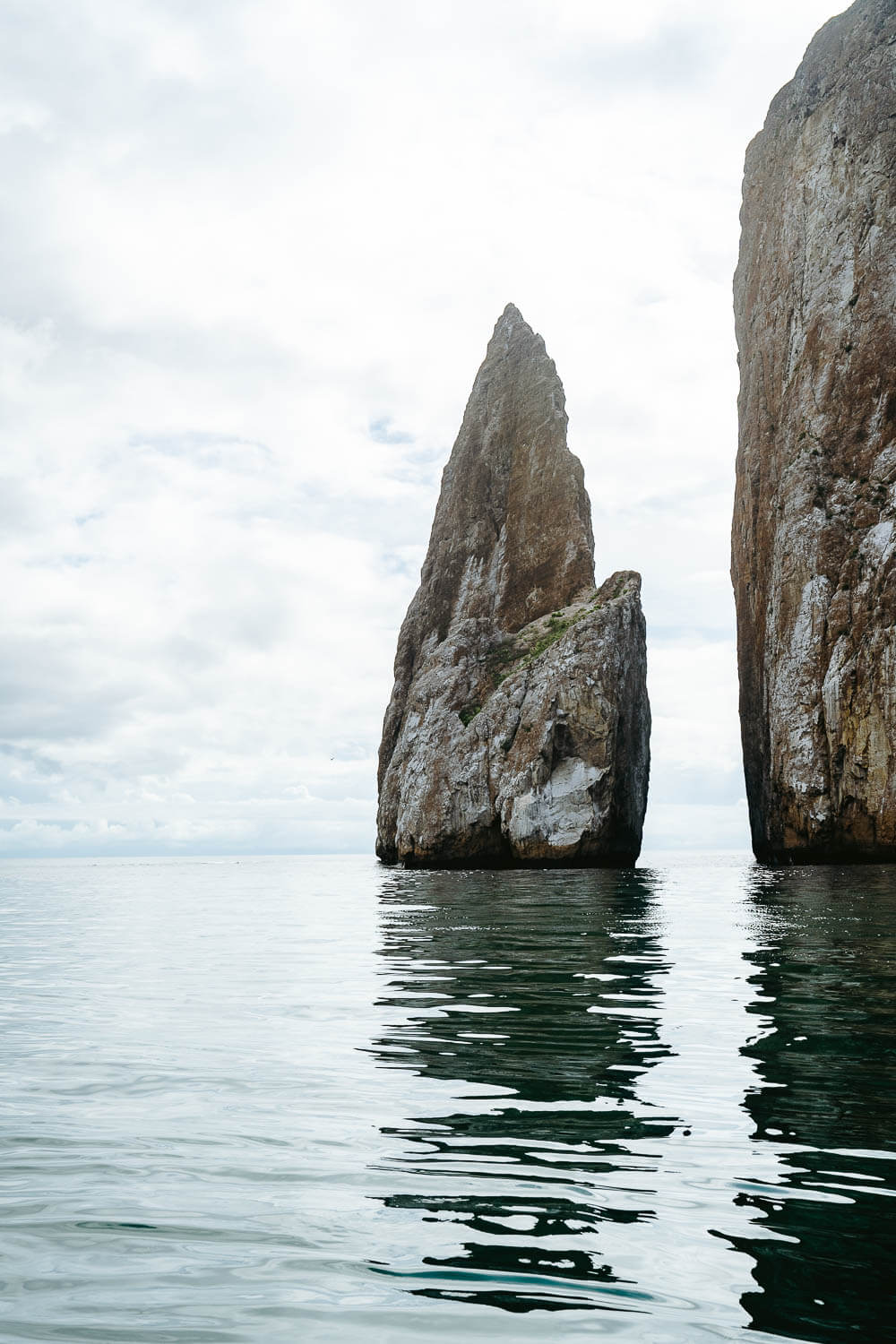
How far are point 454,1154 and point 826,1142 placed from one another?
2041 millimetres

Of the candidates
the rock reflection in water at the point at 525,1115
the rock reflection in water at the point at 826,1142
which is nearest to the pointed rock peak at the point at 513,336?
the rock reflection in water at the point at 525,1115

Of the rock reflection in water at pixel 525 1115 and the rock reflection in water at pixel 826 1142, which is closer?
the rock reflection in water at pixel 826 1142

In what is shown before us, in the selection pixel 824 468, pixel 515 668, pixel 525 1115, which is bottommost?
pixel 525 1115

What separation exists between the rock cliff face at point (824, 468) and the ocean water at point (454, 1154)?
32.1m

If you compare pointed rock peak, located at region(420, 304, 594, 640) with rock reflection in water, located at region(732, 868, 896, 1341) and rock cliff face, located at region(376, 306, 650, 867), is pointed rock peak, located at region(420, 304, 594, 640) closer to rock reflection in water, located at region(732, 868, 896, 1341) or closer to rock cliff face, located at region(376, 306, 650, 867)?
rock cliff face, located at region(376, 306, 650, 867)

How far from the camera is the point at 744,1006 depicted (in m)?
10.4

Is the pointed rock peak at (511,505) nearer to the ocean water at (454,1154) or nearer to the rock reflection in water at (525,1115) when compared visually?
the rock reflection in water at (525,1115)

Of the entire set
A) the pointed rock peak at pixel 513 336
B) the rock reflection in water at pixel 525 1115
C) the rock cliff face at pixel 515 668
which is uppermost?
the pointed rock peak at pixel 513 336

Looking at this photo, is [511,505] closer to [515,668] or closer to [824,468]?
[515,668]

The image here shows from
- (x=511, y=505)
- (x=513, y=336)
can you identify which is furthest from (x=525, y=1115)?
(x=513, y=336)

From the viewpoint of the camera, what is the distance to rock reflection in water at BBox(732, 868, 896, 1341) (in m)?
3.70

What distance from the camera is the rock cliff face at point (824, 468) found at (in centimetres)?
4303

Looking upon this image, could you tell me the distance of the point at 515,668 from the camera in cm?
6178

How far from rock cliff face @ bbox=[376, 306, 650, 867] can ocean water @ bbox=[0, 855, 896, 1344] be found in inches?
1515
